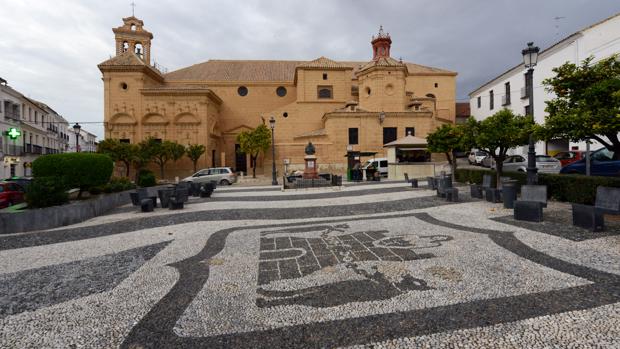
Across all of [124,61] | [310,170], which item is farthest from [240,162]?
[310,170]

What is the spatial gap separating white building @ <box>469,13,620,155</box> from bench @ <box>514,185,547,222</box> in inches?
532

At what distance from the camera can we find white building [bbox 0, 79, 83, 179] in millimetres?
28016

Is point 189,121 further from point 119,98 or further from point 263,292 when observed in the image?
point 263,292

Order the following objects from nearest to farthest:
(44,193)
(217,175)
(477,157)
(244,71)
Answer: (44,193) < (217,175) < (477,157) < (244,71)

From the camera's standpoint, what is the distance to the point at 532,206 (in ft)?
23.5

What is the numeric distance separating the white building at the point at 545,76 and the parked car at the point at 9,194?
28104 mm

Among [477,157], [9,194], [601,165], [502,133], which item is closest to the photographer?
[502,133]

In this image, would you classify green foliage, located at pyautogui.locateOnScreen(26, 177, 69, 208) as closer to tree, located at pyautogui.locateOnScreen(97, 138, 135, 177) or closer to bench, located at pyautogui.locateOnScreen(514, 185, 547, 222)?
bench, located at pyautogui.locateOnScreen(514, 185, 547, 222)

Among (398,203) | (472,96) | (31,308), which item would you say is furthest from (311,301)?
(472,96)

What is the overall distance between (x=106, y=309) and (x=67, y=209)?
764cm

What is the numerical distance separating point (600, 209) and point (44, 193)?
14737 mm

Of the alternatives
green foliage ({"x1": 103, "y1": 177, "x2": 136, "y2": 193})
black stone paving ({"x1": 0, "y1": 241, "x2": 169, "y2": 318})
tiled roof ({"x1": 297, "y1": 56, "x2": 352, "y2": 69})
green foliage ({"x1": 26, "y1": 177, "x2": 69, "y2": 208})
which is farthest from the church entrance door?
black stone paving ({"x1": 0, "y1": 241, "x2": 169, "y2": 318})

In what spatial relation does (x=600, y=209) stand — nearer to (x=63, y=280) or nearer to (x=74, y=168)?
(x=63, y=280)

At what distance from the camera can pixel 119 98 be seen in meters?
28.8
